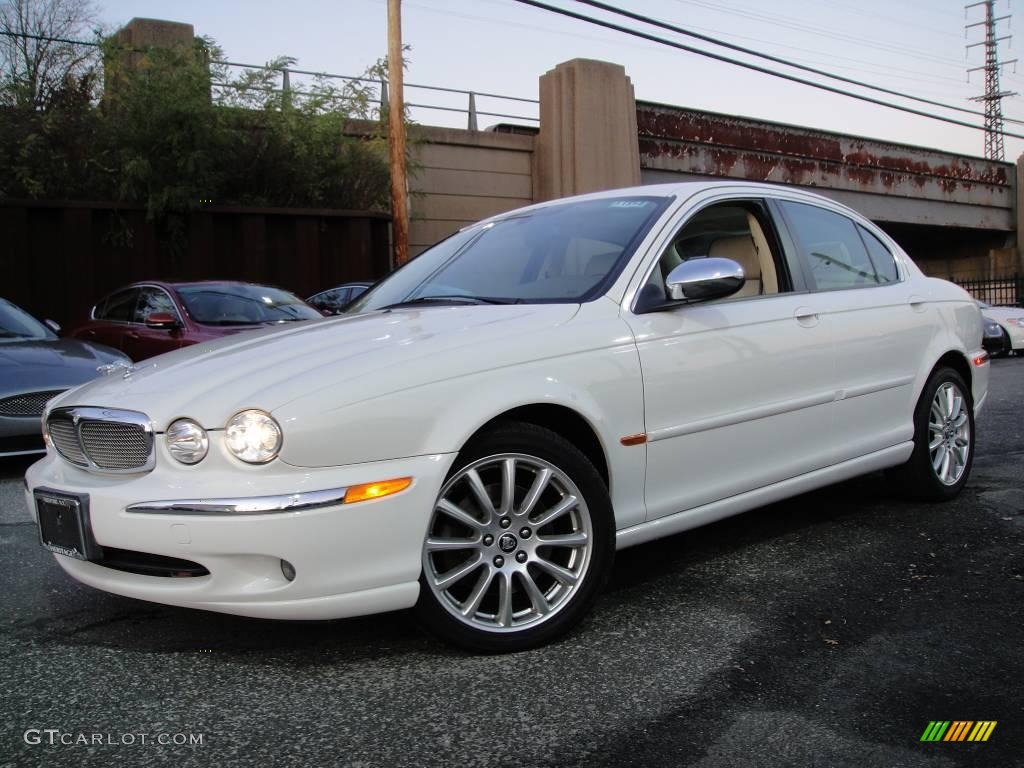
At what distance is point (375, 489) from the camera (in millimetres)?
2695

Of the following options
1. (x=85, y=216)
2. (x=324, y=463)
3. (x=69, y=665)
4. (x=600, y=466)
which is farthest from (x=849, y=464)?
(x=85, y=216)

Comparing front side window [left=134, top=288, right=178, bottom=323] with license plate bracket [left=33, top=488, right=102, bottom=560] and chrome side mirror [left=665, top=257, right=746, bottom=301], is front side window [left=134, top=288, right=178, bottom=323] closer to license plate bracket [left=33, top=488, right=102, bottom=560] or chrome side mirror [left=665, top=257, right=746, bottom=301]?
license plate bracket [left=33, top=488, right=102, bottom=560]

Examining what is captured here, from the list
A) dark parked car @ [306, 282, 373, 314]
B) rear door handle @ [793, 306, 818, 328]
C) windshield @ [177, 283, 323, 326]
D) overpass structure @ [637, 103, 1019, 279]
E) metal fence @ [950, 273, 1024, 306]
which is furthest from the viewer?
metal fence @ [950, 273, 1024, 306]

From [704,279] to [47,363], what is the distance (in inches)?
195

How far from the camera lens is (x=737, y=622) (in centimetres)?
321

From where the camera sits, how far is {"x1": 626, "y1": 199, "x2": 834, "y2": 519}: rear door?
3.44 meters

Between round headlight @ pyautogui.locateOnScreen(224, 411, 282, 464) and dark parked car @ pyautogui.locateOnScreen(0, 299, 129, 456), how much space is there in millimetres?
4128

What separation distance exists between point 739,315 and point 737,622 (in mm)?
1227

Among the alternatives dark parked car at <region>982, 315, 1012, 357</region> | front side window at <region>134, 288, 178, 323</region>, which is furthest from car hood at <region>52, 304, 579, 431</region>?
dark parked car at <region>982, 315, 1012, 357</region>

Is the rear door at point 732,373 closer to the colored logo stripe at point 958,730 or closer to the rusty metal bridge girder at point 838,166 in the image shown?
the colored logo stripe at point 958,730

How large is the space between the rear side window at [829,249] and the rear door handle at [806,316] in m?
0.24

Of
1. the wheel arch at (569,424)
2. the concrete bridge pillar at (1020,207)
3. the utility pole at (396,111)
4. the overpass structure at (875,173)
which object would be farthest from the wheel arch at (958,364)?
the concrete bridge pillar at (1020,207)

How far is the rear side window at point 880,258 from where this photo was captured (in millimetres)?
4836

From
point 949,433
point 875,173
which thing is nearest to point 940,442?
point 949,433
